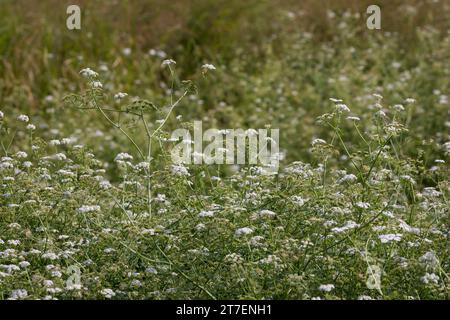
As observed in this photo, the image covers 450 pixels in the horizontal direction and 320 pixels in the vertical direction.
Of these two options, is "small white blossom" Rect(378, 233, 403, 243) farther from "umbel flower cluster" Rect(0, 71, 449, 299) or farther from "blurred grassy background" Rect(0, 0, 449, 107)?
"blurred grassy background" Rect(0, 0, 449, 107)

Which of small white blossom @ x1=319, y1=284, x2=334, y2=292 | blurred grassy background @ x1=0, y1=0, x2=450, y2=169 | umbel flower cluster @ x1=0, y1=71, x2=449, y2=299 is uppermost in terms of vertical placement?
blurred grassy background @ x1=0, y1=0, x2=450, y2=169

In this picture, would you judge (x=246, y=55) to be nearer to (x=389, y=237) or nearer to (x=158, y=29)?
(x=158, y=29)

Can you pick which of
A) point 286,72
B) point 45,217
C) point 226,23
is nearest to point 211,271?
point 45,217

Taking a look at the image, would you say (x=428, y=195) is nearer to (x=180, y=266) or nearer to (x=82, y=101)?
(x=180, y=266)

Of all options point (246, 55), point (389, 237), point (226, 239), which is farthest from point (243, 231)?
point (246, 55)

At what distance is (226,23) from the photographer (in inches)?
371

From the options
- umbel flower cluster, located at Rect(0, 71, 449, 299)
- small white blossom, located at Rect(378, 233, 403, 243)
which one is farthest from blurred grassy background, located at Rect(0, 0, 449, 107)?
small white blossom, located at Rect(378, 233, 403, 243)

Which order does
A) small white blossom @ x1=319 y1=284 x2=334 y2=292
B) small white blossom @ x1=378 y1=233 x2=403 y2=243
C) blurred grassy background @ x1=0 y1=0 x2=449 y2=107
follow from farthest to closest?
1. blurred grassy background @ x1=0 y1=0 x2=449 y2=107
2. small white blossom @ x1=378 y1=233 x2=403 y2=243
3. small white blossom @ x1=319 y1=284 x2=334 y2=292

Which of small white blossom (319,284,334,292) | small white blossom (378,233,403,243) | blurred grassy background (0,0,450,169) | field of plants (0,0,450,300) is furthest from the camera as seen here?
blurred grassy background (0,0,450,169)

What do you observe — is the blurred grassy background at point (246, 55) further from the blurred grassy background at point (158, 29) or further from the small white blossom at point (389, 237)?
the small white blossom at point (389, 237)

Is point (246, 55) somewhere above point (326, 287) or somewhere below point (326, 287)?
above

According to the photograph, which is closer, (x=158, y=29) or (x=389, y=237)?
(x=389, y=237)

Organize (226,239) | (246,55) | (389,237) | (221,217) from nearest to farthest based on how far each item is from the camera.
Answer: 1. (389,237)
2. (226,239)
3. (221,217)
4. (246,55)

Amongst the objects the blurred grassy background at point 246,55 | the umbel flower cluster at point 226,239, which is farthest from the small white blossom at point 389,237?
the blurred grassy background at point 246,55
